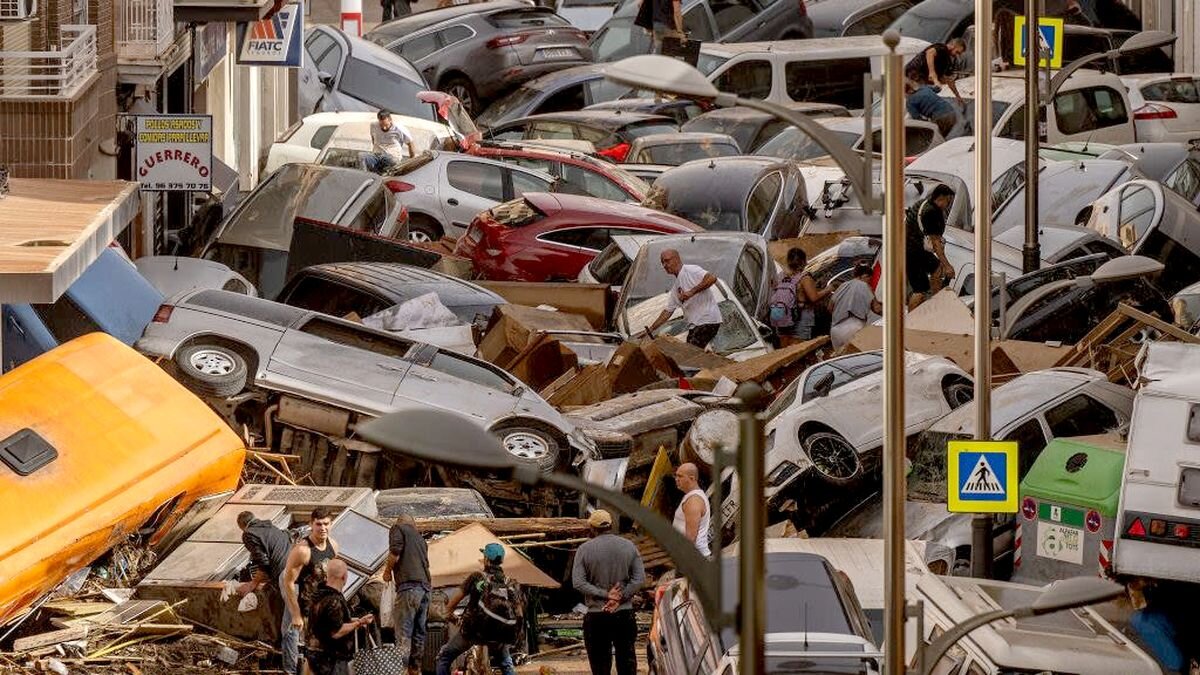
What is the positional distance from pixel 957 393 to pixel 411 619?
17.1ft

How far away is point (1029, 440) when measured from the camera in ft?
56.7

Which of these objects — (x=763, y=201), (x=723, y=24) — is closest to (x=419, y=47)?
(x=723, y=24)

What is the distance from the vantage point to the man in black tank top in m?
14.4

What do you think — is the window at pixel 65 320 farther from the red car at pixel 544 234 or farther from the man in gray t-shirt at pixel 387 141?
the man in gray t-shirt at pixel 387 141

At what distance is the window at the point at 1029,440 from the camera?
17266 millimetres

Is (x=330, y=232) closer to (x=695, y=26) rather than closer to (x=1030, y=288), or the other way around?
(x=1030, y=288)

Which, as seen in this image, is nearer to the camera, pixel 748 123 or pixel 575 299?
pixel 575 299

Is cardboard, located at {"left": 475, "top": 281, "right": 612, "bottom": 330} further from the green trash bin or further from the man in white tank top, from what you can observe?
the green trash bin

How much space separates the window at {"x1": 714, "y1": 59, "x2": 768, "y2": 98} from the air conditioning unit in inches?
840

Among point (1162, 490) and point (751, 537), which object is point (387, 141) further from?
point (751, 537)

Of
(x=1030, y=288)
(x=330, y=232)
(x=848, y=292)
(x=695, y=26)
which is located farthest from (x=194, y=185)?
(x=695, y=26)

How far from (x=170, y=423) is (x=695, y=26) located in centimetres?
2742

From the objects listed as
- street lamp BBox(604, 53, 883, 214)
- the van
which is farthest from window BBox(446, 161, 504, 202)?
street lamp BBox(604, 53, 883, 214)

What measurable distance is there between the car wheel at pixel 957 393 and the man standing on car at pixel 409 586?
4915 mm
